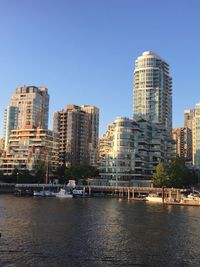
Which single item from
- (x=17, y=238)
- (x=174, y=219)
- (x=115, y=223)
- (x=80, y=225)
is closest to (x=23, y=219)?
(x=80, y=225)

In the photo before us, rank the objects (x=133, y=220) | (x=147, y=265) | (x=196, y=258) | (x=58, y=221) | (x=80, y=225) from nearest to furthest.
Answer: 1. (x=147, y=265)
2. (x=196, y=258)
3. (x=80, y=225)
4. (x=58, y=221)
5. (x=133, y=220)

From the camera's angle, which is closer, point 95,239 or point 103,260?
point 103,260

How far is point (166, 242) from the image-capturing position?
6700 centimetres

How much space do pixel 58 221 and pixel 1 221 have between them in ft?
39.6

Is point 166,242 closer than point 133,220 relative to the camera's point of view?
Yes

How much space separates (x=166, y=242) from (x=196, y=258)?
441 inches

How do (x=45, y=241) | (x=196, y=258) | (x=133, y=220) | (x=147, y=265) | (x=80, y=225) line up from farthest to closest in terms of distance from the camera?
1. (x=133, y=220)
2. (x=80, y=225)
3. (x=45, y=241)
4. (x=196, y=258)
5. (x=147, y=265)

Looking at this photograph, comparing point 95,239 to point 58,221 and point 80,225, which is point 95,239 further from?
point 58,221

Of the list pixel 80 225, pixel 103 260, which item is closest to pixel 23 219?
pixel 80 225

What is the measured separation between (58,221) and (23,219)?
8046 mm

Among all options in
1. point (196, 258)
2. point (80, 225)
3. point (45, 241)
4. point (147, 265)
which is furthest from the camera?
point (80, 225)

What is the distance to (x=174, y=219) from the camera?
10125 cm

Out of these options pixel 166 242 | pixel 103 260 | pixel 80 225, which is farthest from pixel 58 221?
pixel 103 260

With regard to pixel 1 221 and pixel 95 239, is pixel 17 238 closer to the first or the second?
pixel 95 239
